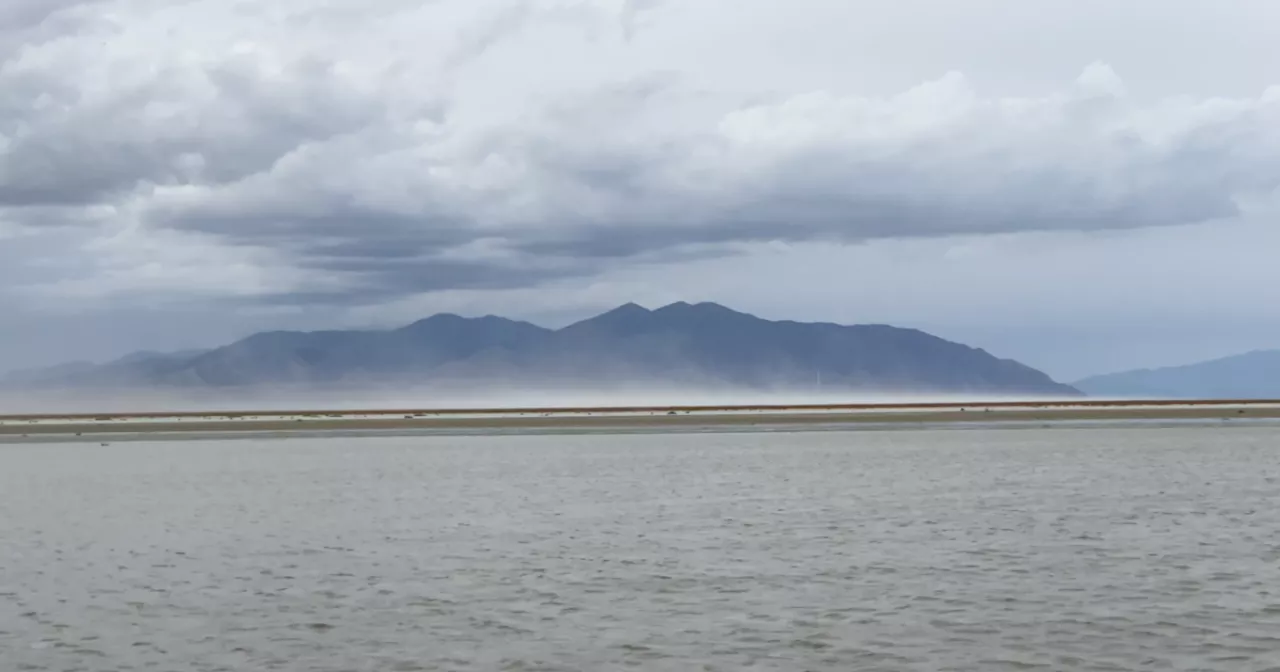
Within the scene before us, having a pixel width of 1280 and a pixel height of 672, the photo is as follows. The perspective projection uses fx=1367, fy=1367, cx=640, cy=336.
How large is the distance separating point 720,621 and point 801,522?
17943 millimetres

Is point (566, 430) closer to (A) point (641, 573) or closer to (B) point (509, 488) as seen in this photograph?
(B) point (509, 488)

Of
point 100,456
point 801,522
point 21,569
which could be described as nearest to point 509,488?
point 801,522

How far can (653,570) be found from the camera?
33438 millimetres

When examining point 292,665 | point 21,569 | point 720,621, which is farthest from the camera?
point 21,569

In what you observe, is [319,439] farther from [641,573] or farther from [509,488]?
[641,573]

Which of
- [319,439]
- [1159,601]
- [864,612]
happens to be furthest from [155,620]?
[319,439]

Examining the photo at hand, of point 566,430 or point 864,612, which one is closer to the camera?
point 864,612

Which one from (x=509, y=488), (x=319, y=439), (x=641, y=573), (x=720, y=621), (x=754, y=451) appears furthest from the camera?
(x=319, y=439)

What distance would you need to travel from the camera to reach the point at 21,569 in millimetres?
35688

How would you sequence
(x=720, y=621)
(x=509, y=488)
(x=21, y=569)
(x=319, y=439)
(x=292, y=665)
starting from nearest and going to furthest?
(x=292, y=665) → (x=720, y=621) → (x=21, y=569) → (x=509, y=488) → (x=319, y=439)

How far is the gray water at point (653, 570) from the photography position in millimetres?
23828

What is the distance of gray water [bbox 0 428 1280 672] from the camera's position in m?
23.8

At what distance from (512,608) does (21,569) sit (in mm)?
15506

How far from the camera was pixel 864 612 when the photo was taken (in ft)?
88.5
